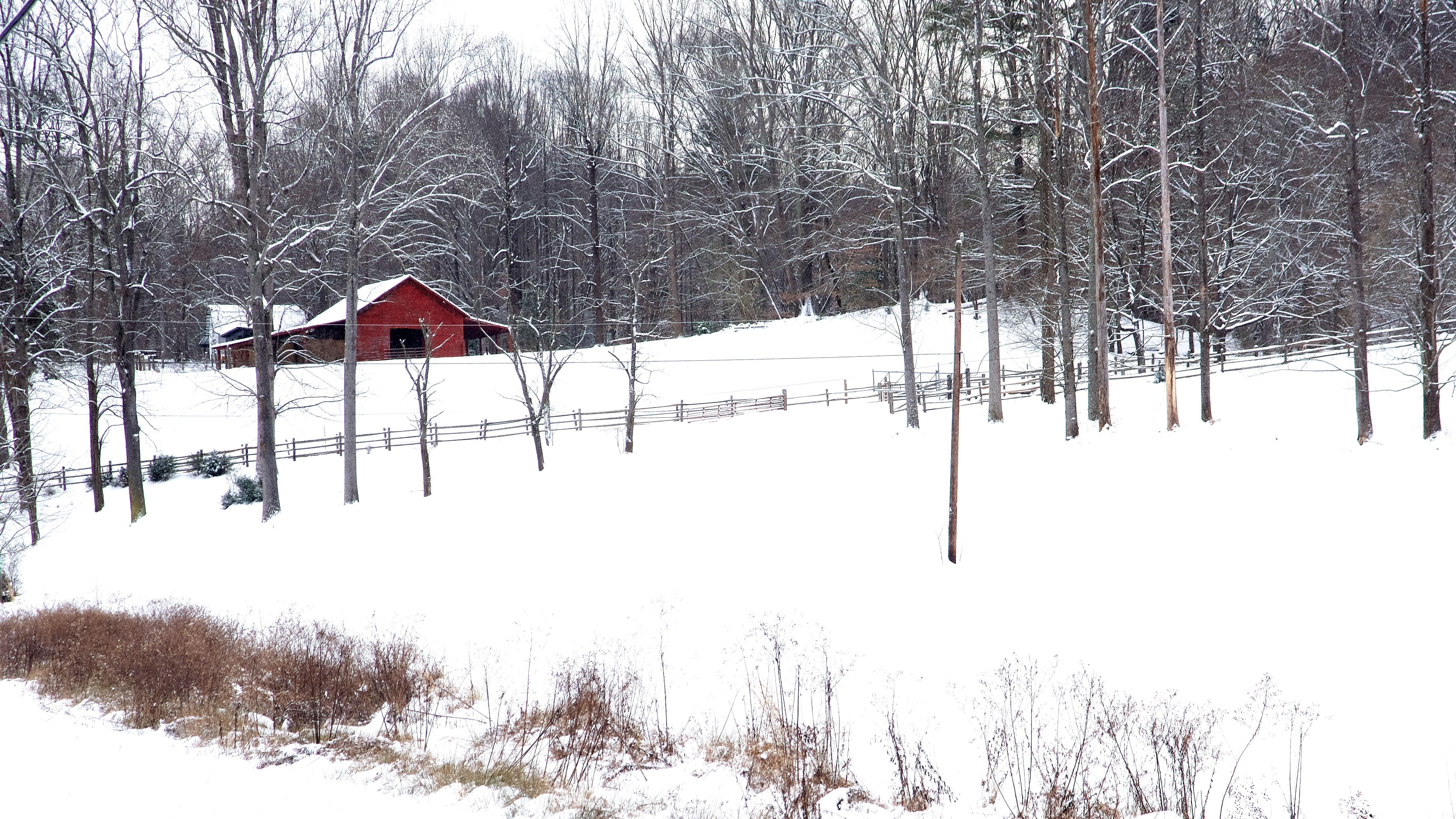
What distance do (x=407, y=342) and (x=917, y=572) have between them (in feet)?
125

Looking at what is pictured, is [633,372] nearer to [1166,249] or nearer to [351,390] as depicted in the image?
[351,390]

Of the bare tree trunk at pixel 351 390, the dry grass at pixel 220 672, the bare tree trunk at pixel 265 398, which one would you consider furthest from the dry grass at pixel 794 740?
the bare tree trunk at pixel 265 398

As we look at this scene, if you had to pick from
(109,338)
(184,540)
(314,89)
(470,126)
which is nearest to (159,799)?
(184,540)

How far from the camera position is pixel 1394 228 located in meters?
18.6

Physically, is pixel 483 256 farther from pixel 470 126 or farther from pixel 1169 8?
pixel 1169 8

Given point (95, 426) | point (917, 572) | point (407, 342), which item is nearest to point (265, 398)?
point (95, 426)

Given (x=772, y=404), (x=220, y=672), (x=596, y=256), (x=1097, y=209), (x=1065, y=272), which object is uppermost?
(x=596, y=256)

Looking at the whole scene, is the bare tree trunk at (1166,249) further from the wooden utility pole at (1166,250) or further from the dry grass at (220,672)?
the dry grass at (220,672)

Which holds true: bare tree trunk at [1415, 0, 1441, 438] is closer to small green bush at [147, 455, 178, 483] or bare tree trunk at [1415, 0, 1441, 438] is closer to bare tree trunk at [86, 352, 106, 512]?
bare tree trunk at [86, 352, 106, 512]

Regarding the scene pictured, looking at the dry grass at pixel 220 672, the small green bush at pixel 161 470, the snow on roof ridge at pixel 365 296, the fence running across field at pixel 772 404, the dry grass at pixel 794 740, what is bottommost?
the dry grass at pixel 794 740

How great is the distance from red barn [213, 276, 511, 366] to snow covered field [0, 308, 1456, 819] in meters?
18.1

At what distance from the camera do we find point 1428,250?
50.1ft

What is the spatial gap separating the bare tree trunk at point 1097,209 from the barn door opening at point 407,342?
3590cm

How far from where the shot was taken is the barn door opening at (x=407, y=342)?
4400 cm
